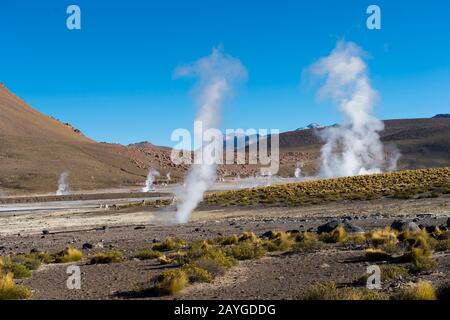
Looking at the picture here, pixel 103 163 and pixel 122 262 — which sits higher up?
pixel 103 163

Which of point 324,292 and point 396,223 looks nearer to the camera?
point 324,292

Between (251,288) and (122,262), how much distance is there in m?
6.53

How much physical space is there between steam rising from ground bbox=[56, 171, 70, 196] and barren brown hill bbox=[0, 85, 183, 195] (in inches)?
39.7

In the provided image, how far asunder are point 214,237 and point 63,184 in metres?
73.6

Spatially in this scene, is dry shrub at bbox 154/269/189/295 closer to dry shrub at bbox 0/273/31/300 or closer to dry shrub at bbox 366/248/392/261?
dry shrub at bbox 0/273/31/300

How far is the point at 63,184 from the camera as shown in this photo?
9275cm

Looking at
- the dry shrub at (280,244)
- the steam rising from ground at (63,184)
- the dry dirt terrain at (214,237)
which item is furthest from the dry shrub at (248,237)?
the steam rising from ground at (63,184)

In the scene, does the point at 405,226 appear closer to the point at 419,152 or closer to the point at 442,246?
the point at 442,246

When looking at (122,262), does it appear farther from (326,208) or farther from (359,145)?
(359,145)

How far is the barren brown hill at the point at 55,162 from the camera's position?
318ft

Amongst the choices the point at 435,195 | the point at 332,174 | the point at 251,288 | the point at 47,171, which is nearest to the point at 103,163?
the point at 47,171

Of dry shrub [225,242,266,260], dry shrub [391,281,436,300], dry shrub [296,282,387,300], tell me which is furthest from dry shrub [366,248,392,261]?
dry shrub [391,281,436,300]

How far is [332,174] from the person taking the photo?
3189 inches
